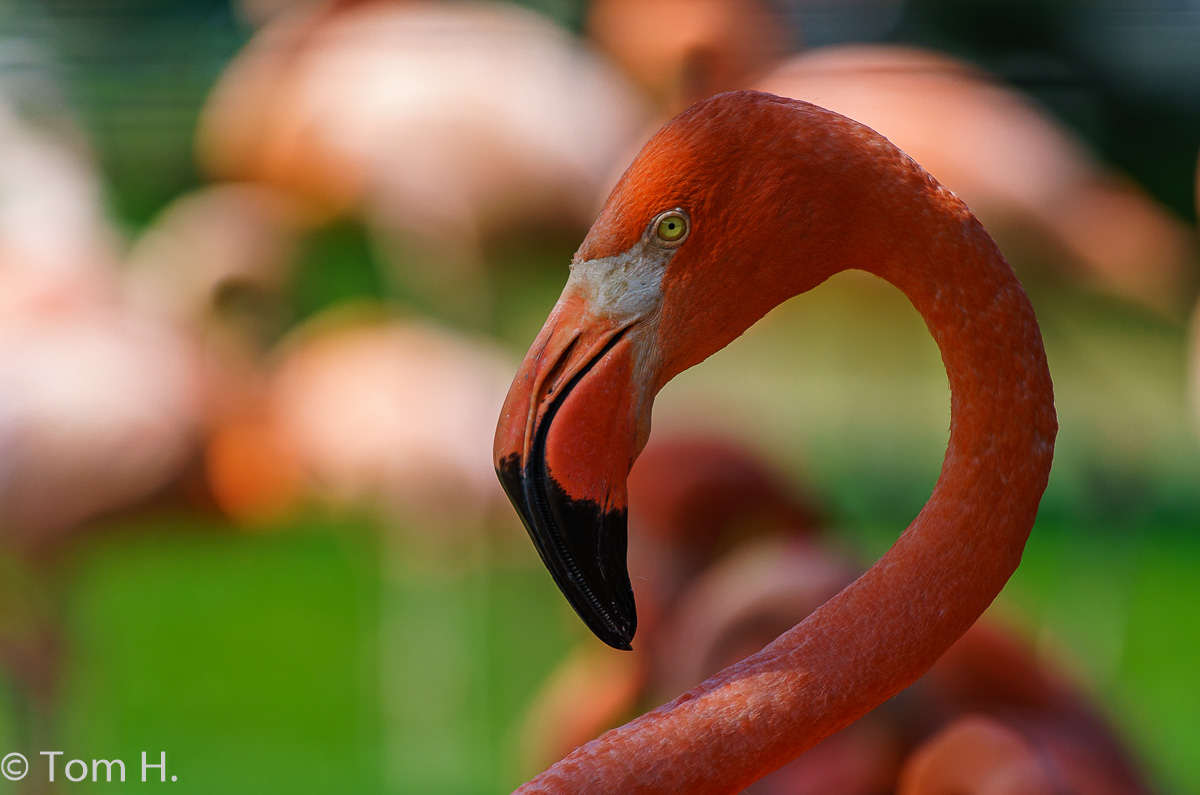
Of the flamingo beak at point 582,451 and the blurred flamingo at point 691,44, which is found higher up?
the flamingo beak at point 582,451

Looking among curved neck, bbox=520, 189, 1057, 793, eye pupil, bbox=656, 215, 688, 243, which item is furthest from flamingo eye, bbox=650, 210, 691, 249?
curved neck, bbox=520, 189, 1057, 793

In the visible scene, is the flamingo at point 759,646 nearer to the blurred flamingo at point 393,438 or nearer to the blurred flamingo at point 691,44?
the blurred flamingo at point 393,438

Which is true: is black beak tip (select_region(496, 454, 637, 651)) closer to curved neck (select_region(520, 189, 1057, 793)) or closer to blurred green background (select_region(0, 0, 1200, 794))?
curved neck (select_region(520, 189, 1057, 793))

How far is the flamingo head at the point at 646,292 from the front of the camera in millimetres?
757

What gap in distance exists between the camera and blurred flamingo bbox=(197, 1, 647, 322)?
286 cm

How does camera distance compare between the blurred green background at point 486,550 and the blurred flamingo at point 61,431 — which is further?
the blurred green background at point 486,550

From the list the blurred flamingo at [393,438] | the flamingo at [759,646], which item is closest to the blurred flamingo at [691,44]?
the blurred flamingo at [393,438]

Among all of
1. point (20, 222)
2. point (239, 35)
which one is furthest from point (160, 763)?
point (239, 35)

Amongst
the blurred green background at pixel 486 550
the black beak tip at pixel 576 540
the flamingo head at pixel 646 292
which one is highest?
the flamingo head at pixel 646 292

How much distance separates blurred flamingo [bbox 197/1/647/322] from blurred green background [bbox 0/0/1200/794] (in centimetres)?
12

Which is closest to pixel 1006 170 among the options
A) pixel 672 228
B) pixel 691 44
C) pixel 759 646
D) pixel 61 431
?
pixel 691 44

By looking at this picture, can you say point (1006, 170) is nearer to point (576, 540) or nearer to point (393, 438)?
point (393, 438)

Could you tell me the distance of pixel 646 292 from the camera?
783 mm

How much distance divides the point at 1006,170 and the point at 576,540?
2133 mm
